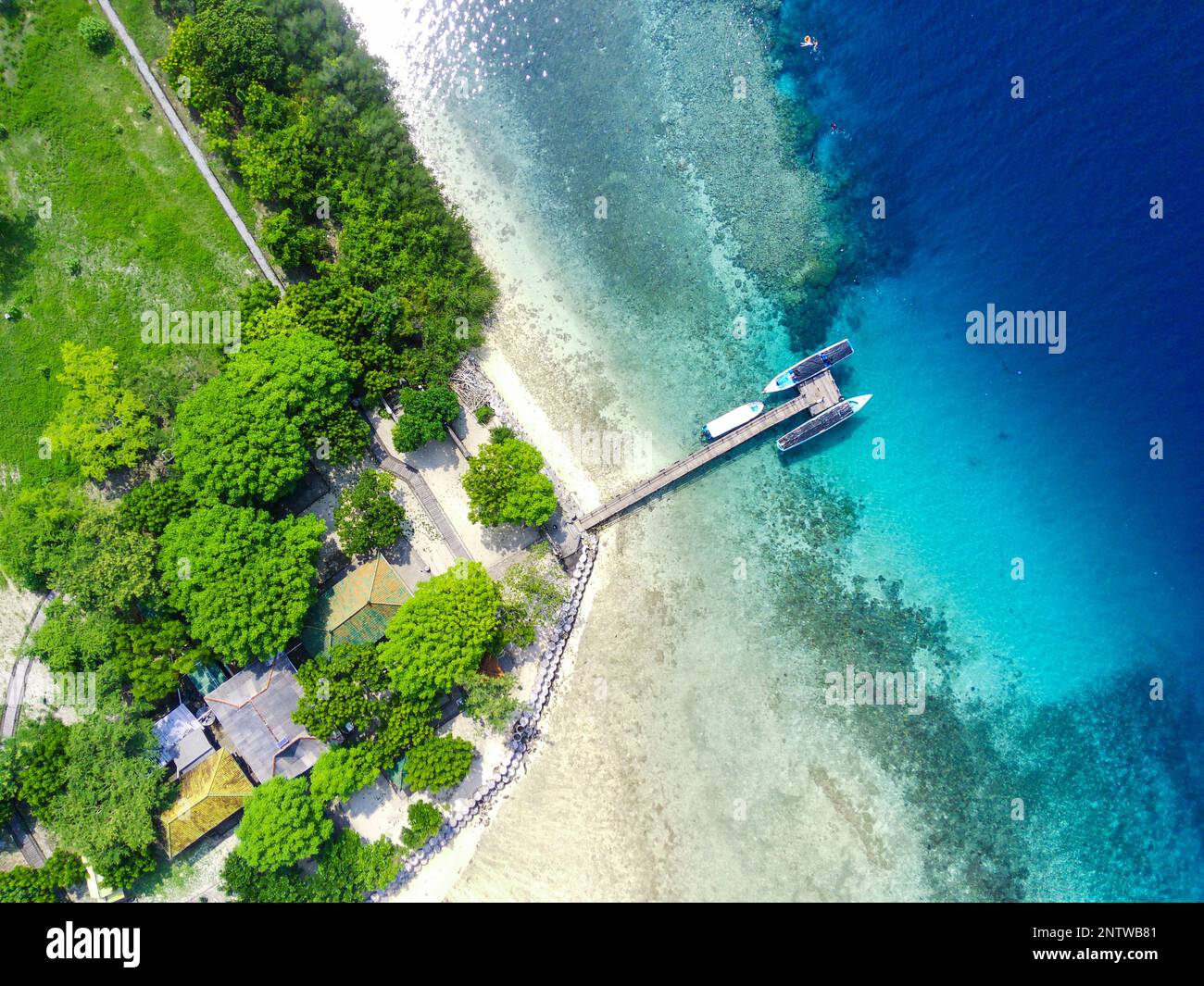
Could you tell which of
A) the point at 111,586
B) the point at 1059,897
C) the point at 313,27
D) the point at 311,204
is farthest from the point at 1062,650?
the point at 313,27

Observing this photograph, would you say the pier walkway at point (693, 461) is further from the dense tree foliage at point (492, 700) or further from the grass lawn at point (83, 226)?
the grass lawn at point (83, 226)

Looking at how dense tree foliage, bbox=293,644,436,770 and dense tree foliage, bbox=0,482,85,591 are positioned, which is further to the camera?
dense tree foliage, bbox=0,482,85,591

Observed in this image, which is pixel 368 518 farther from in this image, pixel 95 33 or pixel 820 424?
pixel 95 33

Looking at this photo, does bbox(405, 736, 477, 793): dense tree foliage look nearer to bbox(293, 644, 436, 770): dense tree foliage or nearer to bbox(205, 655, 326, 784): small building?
bbox(293, 644, 436, 770): dense tree foliage

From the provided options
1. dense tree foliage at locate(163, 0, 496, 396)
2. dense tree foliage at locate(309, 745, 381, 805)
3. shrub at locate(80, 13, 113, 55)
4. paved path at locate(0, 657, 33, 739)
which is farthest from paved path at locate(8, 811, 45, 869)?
shrub at locate(80, 13, 113, 55)

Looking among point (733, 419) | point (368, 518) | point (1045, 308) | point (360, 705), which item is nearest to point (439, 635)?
point (360, 705)

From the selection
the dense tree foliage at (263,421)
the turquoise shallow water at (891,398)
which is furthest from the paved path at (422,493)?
the turquoise shallow water at (891,398)
